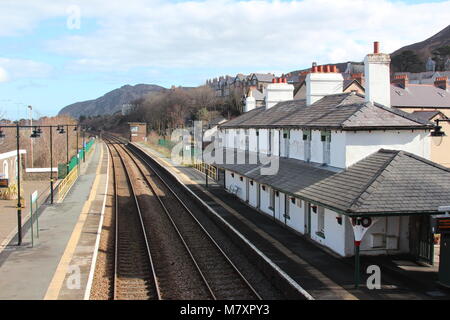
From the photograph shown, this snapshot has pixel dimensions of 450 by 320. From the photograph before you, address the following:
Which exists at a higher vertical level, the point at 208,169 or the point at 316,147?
the point at 316,147

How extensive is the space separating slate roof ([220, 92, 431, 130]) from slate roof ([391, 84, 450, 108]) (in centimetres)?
2072

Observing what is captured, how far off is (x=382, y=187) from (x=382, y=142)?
2.94 metres

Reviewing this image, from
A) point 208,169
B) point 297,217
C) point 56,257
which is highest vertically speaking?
point 208,169

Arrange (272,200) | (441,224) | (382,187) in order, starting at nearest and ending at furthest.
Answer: (441,224), (382,187), (272,200)

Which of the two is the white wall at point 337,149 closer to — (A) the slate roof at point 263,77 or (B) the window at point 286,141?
(B) the window at point 286,141

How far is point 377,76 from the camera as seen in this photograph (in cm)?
1698

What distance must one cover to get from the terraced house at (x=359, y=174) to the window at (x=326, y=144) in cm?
4

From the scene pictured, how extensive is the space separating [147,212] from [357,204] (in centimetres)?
1479

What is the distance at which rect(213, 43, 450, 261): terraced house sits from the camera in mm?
13341

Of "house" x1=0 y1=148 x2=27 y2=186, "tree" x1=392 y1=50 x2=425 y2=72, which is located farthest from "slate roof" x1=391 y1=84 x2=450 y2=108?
"tree" x1=392 y1=50 x2=425 y2=72

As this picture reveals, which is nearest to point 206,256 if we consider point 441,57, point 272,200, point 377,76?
point 272,200

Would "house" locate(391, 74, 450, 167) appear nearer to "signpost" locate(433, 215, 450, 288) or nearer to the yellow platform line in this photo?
the yellow platform line

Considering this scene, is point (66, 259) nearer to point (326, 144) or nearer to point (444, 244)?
point (326, 144)
